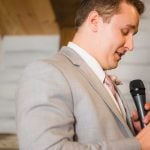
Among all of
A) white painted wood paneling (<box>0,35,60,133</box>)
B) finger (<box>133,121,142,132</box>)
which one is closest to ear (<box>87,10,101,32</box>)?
finger (<box>133,121,142,132</box>)

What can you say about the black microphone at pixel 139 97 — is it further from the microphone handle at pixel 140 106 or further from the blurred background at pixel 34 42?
the blurred background at pixel 34 42

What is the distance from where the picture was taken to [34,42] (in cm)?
239

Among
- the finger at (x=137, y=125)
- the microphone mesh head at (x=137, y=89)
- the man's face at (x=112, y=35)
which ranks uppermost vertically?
the man's face at (x=112, y=35)

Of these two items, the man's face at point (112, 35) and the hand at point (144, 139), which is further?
the man's face at point (112, 35)

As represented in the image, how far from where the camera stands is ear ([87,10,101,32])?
1305 millimetres

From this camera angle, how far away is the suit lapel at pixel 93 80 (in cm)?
116

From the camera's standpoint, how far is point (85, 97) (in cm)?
110

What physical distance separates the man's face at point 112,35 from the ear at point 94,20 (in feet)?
0.04

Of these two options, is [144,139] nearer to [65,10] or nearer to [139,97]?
[139,97]

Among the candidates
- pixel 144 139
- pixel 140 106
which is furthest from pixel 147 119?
pixel 144 139

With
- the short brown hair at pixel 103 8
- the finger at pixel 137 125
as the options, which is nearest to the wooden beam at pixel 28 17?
the short brown hair at pixel 103 8

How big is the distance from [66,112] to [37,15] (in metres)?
1.17

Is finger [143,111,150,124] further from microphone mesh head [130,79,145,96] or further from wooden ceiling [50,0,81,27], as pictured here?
wooden ceiling [50,0,81,27]

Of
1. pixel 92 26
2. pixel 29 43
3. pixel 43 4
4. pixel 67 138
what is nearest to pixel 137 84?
pixel 92 26
